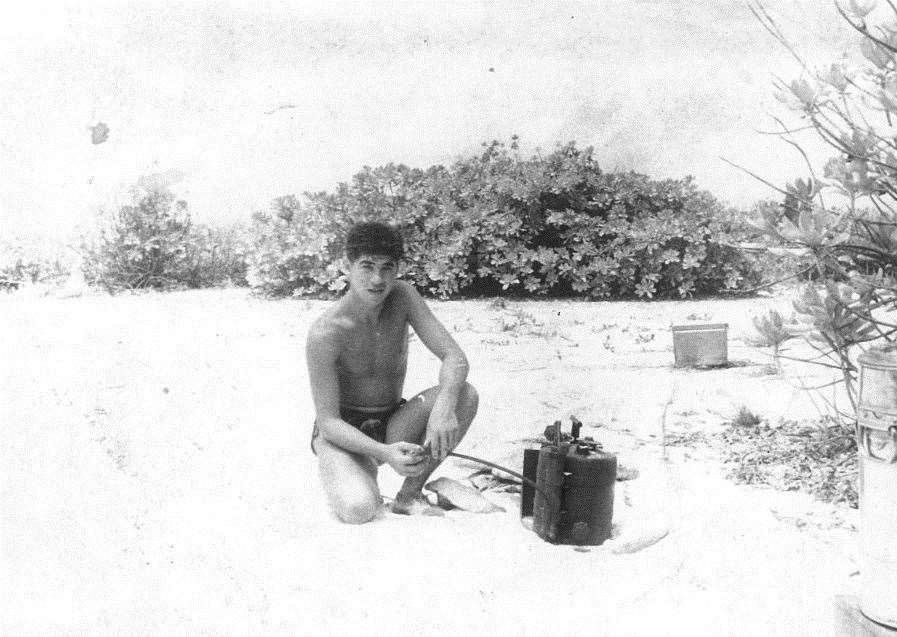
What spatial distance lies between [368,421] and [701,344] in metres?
2.66

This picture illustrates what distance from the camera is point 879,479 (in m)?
1.81

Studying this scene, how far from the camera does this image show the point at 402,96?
6.57m

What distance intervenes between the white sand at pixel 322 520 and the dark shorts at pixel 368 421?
0.28 m

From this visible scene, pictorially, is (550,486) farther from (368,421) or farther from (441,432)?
(368,421)

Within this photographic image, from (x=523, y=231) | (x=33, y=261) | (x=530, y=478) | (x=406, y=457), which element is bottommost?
(x=530, y=478)

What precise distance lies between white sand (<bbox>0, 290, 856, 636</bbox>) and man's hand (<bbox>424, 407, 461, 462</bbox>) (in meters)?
0.26

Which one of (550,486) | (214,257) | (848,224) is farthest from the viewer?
(214,257)

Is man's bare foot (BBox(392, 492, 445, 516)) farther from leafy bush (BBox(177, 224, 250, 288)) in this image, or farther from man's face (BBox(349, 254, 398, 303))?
leafy bush (BBox(177, 224, 250, 288))

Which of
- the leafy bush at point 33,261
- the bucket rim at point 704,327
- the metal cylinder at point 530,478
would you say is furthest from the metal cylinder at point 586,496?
the leafy bush at point 33,261

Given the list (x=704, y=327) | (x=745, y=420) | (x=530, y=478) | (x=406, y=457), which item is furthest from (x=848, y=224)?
(x=704, y=327)

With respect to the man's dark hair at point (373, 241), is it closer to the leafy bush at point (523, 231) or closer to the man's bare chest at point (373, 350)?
the man's bare chest at point (373, 350)

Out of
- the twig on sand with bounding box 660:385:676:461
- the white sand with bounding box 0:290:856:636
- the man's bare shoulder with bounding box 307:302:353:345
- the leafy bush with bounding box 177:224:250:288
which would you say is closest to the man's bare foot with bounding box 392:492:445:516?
the white sand with bounding box 0:290:856:636

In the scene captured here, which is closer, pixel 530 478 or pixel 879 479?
pixel 879 479

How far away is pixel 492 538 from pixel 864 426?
1389 mm
